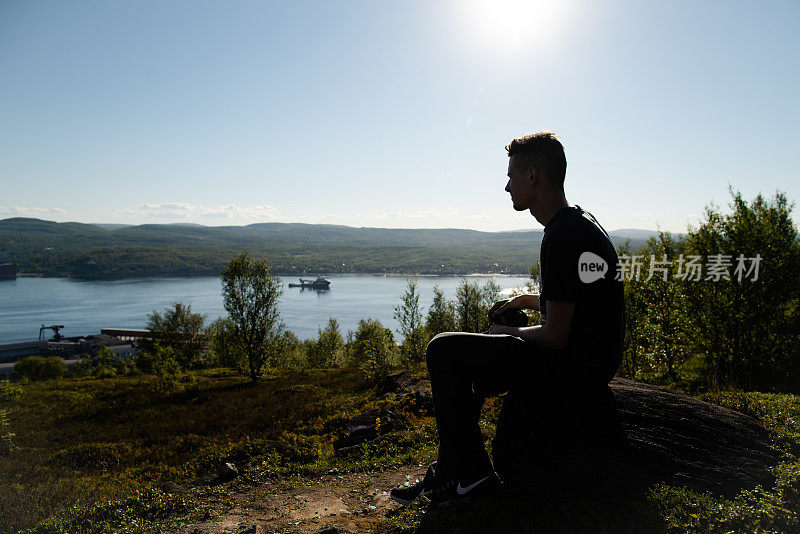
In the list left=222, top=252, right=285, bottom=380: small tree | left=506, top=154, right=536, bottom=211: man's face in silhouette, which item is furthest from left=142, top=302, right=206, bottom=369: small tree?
left=506, top=154, right=536, bottom=211: man's face in silhouette

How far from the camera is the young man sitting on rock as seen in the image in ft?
9.61

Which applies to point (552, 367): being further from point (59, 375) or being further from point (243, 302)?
point (59, 375)

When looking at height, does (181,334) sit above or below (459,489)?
below

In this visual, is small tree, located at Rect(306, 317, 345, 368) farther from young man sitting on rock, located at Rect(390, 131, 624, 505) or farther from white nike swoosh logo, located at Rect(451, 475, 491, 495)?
young man sitting on rock, located at Rect(390, 131, 624, 505)

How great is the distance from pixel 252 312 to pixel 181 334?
3915 cm

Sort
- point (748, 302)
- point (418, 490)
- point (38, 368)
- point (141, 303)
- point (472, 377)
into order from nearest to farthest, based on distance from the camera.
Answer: point (472, 377)
point (418, 490)
point (748, 302)
point (38, 368)
point (141, 303)

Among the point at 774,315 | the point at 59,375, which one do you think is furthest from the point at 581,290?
the point at 59,375

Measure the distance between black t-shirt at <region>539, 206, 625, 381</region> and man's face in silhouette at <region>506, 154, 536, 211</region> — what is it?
11.9 inches

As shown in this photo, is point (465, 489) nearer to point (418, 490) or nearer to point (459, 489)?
point (459, 489)

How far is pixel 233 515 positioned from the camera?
479cm

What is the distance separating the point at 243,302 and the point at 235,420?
2057 centimetres

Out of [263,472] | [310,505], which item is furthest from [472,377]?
[263,472]

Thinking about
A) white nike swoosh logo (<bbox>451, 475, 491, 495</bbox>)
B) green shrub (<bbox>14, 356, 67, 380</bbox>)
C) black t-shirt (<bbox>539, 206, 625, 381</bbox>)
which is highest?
black t-shirt (<bbox>539, 206, 625, 381</bbox>)

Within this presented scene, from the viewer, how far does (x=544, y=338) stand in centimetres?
292
